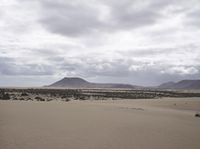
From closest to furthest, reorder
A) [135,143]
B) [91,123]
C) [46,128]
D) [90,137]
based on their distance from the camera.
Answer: [135,143] → [90,137] → [46,128] → [91,123]

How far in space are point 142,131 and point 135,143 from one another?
2.51 m

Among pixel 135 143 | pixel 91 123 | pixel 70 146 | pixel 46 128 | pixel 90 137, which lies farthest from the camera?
pixel 91 123

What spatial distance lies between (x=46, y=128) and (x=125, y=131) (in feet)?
11.4

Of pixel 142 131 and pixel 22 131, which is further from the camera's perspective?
pixel 142 131

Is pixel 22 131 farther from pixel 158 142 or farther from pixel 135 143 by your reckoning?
pixel 158 142

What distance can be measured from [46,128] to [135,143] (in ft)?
14.1

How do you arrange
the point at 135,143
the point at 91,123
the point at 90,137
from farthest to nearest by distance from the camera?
the point at 91,123 < the point at 90,137 < the point at 135,143

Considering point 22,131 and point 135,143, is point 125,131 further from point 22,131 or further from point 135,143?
point 22,131

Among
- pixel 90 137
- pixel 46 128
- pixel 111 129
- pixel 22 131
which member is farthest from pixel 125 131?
pixel 22 131

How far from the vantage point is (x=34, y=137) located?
35.0 feet

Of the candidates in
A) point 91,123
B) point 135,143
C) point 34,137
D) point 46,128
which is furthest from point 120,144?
point 91,123

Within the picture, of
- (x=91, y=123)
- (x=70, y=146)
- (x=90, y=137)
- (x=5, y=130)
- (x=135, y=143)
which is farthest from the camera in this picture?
(x=91, y=123)

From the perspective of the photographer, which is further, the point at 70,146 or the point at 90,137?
the point at 90,137

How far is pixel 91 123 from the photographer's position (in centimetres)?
1488
